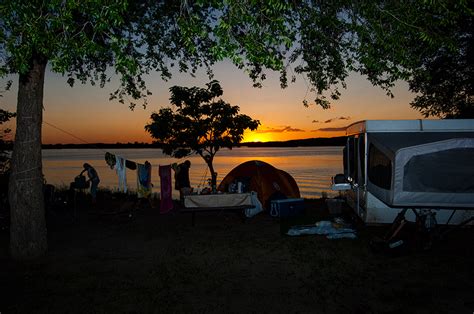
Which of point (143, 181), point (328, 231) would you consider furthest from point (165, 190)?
point (328, 231)

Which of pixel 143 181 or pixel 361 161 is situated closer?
pixel 361 161

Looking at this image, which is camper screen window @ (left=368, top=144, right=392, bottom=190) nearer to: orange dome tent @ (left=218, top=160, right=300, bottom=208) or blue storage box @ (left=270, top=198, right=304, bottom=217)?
blue storage box @ (left=270, top=198, right=304, bottom=217)

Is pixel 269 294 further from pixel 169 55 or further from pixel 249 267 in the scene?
pixel 169 55

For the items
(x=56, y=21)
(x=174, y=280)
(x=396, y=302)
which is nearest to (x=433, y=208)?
(x=396, y=302)

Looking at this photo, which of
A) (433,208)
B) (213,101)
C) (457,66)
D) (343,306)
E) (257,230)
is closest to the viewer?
(343,306)

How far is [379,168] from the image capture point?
340 inches

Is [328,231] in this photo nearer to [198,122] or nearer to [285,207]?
[285,207]

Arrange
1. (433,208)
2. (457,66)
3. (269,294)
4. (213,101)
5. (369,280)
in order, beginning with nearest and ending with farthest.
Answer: (269,294), (369,280), (433,208), (457,66), (213,101)

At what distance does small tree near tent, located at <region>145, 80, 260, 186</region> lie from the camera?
2062cm

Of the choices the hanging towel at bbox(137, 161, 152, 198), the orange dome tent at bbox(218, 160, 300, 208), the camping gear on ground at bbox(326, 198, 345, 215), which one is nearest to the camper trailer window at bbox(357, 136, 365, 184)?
the camping gear on ground at bbox(326, 198, 345, 215)

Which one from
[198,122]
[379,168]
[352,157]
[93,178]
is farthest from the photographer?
[198,122]

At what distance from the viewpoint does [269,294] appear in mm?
5785

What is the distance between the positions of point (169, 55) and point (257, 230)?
5623 mm

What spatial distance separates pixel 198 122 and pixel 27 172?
13.5 m
